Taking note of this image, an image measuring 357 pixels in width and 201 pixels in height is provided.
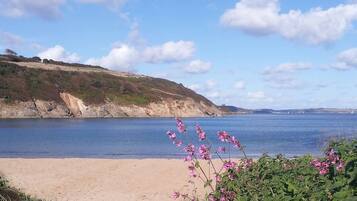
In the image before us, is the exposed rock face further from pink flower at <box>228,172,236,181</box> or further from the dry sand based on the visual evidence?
pink flower at <box>228,172,236,181</box>

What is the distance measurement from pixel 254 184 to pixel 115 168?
51.6 feet

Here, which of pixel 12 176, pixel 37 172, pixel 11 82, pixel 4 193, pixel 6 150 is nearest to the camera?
pixel 4 193

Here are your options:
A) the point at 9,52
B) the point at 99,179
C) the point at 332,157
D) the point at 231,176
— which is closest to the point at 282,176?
the point at 231,176

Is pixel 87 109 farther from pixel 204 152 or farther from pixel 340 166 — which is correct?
pixel 340 166

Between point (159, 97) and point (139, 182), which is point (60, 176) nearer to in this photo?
point (139, 182)

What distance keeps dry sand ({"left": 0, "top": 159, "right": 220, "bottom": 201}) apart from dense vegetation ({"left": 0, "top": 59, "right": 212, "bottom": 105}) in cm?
9295

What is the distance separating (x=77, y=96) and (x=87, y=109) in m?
4.03

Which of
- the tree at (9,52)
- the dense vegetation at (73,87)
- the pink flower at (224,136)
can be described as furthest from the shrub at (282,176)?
the tree at (9,52)

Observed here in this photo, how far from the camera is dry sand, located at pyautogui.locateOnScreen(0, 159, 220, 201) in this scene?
1552 centimetres

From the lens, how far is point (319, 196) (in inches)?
213

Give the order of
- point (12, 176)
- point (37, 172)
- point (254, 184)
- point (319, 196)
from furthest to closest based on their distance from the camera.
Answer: point (37, 172) < point (12, 176) < point (254, 184) < point (319, 196)

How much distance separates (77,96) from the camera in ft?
415

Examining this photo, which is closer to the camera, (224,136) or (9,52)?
(224,136)

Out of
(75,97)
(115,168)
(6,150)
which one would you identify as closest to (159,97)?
(75,97)
